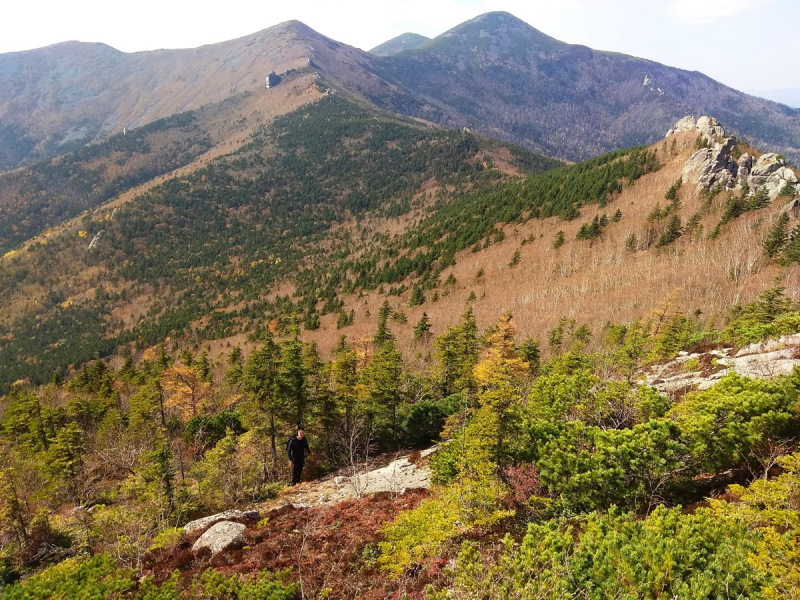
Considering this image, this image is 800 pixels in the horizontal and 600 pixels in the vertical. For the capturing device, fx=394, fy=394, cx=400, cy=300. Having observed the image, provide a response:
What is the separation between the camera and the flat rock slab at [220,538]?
36.5ft

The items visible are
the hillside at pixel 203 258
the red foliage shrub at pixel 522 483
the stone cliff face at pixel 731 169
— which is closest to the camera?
the red foliage shrub at pixel 522 483

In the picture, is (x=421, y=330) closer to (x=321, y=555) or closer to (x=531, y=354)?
(x=531, y=354)

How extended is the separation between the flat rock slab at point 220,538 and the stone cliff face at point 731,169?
75.2 metres

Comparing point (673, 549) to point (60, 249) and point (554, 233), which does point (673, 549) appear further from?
point (60, 249)

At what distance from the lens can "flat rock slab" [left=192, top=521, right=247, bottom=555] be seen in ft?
36.5

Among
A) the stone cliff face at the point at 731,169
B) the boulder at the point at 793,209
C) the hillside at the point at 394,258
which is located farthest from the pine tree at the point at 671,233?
the boulder at the point at 793,209

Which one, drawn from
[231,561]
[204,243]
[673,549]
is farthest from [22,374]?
[673,549]

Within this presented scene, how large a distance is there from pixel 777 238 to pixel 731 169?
23.9m

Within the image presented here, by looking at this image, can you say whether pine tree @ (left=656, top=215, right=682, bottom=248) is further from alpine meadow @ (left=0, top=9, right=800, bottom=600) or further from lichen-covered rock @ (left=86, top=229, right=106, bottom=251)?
lichen-covered rock @ (left=86, top=229, right=106, bottom=251)

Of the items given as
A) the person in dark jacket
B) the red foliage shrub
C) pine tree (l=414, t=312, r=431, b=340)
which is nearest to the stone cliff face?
pine tree (l=414, t=312, r=431, b=340)

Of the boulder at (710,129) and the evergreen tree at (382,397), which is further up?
the boulder at (710,129)

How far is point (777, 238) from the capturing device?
154 feet

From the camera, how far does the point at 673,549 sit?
5.74m

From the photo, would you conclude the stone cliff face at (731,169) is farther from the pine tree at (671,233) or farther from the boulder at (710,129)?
the pine tree at (671,233)
